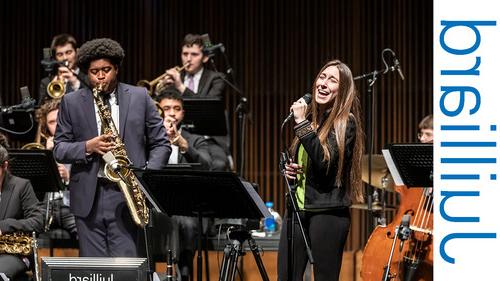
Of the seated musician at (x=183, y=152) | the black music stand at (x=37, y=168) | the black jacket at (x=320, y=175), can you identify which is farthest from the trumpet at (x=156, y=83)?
the black jacket at (x=320, y=175)

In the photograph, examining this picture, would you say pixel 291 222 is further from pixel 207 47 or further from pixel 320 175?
pixel 207 47

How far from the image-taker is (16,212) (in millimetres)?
5910

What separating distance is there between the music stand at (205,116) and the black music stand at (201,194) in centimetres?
245

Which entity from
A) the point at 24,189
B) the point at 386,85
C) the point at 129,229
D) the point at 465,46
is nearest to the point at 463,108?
the point at 465,46

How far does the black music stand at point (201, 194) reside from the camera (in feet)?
15.0

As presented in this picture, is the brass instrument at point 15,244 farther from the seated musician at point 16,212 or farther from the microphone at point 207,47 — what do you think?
the microphone at point 207,47

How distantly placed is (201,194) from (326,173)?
64 centimetres

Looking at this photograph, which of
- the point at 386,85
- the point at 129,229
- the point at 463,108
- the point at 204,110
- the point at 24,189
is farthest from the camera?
the point at 386,85

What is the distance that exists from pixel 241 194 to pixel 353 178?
0.63m

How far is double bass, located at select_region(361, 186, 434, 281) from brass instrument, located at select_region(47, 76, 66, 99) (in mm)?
3108

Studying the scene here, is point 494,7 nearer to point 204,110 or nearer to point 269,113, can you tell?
point 204,110

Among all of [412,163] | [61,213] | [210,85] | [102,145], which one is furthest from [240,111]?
[102,145]

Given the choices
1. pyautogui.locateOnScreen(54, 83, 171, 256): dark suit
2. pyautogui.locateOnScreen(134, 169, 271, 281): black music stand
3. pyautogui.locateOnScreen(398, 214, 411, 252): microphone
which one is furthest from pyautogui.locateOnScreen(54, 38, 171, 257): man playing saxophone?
pyautogui.locateOnScreen(398, 214, 411, 252): microphone

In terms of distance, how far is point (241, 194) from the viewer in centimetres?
459
